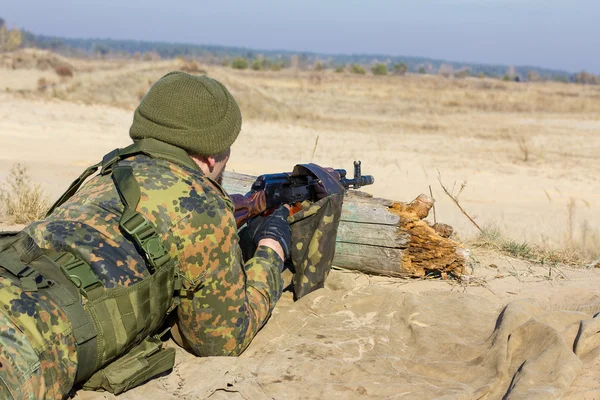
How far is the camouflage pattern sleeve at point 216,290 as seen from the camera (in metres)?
2.80

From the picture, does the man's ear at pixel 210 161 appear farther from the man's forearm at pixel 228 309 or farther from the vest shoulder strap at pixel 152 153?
A: the man's forearm at pixel 228 309

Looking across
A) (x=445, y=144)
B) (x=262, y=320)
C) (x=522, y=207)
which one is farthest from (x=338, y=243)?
(x=445, y=144)

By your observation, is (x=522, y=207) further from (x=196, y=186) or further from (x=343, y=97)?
(x=343, y=97)

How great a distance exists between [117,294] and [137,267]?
143 mm

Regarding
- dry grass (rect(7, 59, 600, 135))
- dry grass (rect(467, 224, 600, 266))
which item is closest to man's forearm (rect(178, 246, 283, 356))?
dry grass (rect(467, 224, 600, 266))

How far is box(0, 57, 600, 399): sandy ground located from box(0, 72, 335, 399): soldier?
5.80ft

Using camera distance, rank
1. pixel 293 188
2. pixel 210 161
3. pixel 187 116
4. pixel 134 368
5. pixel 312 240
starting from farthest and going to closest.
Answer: pixel 293 188 < pixel 312 240 < pixel 210 161 < pixel 187 116 < pixel 134 368

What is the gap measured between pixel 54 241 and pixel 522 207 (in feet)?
27.4

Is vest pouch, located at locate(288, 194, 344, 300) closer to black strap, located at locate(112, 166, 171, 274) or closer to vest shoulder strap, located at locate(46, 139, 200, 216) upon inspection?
vest shoulder strap, located at locate(46, 139, 200, 216)

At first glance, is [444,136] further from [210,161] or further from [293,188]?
[210,161]

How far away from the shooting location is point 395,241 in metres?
4.62

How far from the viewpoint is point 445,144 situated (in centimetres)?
1619

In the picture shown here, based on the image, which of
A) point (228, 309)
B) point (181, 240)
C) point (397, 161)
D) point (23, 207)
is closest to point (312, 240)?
point (228, 309)

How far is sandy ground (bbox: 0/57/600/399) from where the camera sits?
486cm
